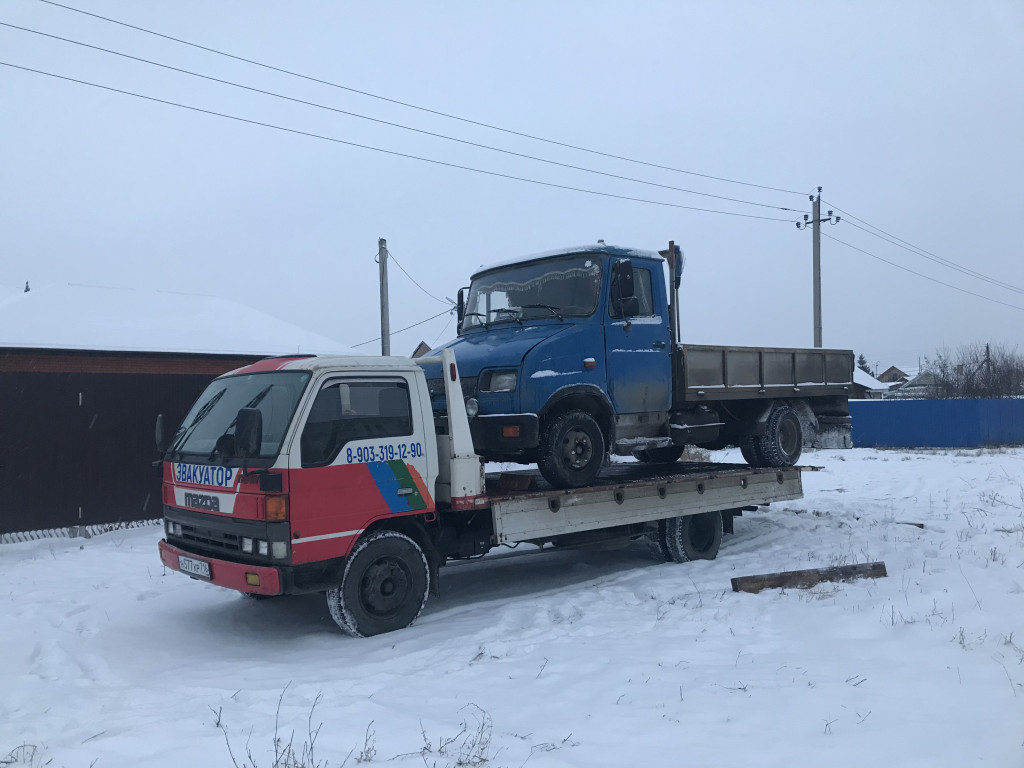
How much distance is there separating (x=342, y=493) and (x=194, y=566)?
138 cm

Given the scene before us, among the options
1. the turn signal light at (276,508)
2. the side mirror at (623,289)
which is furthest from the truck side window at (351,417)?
the side mirror at (623,289)

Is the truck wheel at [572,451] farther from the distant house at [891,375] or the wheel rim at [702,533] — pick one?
the distant house at [891,375]

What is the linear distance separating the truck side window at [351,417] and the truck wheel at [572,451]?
145 centimetres

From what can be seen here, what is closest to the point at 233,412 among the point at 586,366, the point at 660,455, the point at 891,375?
the point at 586,366

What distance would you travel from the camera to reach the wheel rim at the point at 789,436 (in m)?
10.5

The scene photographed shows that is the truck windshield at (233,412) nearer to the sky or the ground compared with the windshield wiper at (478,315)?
nearer to the ground

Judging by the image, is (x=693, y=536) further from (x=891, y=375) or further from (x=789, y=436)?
(x=891, y=375)

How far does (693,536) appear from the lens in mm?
9289

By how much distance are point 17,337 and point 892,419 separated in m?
27.5

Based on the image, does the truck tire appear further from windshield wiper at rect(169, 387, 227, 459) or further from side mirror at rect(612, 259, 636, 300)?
side mirror at rect(612, 259, 636, 300)

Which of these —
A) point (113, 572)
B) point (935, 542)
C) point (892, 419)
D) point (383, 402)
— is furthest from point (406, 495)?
point (892, 419)

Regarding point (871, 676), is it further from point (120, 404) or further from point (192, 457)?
point (120, 404)

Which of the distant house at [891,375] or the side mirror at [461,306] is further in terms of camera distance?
the distant house at [891,375]

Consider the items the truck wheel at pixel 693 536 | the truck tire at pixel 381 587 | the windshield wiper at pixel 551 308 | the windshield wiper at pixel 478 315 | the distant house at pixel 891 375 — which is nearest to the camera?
the truck tire at pixel 381 587
